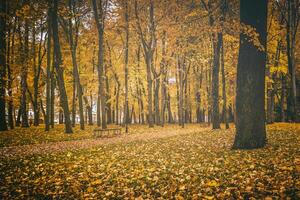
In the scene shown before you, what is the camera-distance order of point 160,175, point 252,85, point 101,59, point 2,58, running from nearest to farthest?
point 160,175, point 252,85, point 2,58, point 101,59

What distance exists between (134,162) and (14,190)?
4002mm

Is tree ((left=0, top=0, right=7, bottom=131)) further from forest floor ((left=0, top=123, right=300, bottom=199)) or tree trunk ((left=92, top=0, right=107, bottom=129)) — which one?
forest floor ((left=0, top=123, right=300, bottom=199))

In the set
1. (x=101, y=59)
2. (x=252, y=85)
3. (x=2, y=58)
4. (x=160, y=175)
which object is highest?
(x=2, y=58)

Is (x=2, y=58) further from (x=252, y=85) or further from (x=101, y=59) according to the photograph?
(x=252, y=85)

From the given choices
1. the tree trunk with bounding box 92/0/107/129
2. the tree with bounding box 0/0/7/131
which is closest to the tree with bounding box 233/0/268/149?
the tree trunk with bounding box 92/0/107/129

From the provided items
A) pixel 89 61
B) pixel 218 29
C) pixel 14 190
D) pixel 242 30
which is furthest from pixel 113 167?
pixel 89 61

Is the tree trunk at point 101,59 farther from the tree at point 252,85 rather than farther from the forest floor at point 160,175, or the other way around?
the tree at point 252,85

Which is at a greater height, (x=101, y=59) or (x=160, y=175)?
(x=101, y=59)

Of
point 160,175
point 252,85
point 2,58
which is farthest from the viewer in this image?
point 2,58

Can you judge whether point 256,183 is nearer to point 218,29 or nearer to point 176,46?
point 218,29

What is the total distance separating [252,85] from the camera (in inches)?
368

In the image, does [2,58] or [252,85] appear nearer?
[252,85]

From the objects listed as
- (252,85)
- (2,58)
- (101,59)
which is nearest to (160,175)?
(252,85)

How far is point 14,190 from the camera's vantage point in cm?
675
